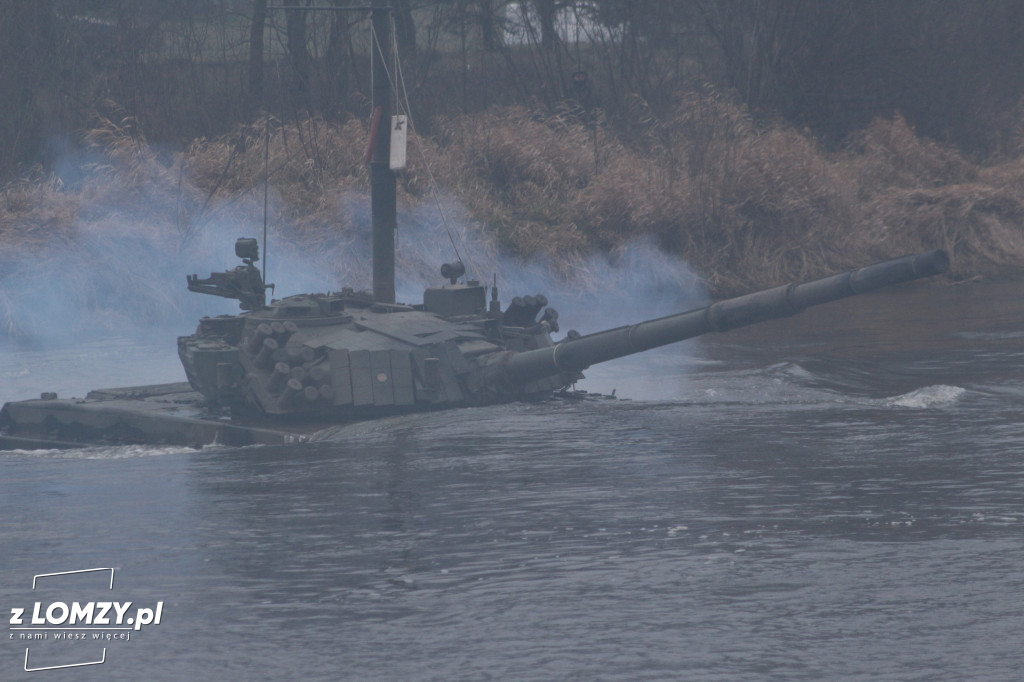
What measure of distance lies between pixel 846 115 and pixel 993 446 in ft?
78.5

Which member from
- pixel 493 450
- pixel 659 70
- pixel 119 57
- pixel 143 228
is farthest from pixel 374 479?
pixel 659 70

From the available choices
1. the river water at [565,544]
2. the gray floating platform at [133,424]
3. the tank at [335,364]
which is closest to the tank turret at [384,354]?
the tank at [335,364]

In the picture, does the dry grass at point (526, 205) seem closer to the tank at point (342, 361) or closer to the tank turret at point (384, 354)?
the tank at point (342, 361)

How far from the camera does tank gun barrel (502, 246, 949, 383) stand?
45.5ft

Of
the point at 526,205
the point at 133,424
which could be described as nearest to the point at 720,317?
the point at 133,424

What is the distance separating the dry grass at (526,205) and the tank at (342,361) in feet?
39.0

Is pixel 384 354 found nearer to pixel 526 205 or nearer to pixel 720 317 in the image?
pixel 720 317

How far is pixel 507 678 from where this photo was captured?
8.41 m

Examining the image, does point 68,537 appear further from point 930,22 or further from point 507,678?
point 930,22

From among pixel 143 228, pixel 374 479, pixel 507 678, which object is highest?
pixel 143 228

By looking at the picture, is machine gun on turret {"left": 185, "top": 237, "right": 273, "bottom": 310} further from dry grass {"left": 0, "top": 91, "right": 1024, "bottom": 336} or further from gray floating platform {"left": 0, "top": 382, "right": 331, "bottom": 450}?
dry grass {"left": 0, "top": 91, "right": 1024, "bottom": 336}

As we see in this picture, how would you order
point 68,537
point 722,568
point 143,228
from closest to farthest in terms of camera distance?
point 722,568, point 68,537, point 143,228

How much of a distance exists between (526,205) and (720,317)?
17.7m

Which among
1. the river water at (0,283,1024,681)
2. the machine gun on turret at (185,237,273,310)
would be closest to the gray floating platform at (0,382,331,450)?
the river water at (0,283,1024,681)
